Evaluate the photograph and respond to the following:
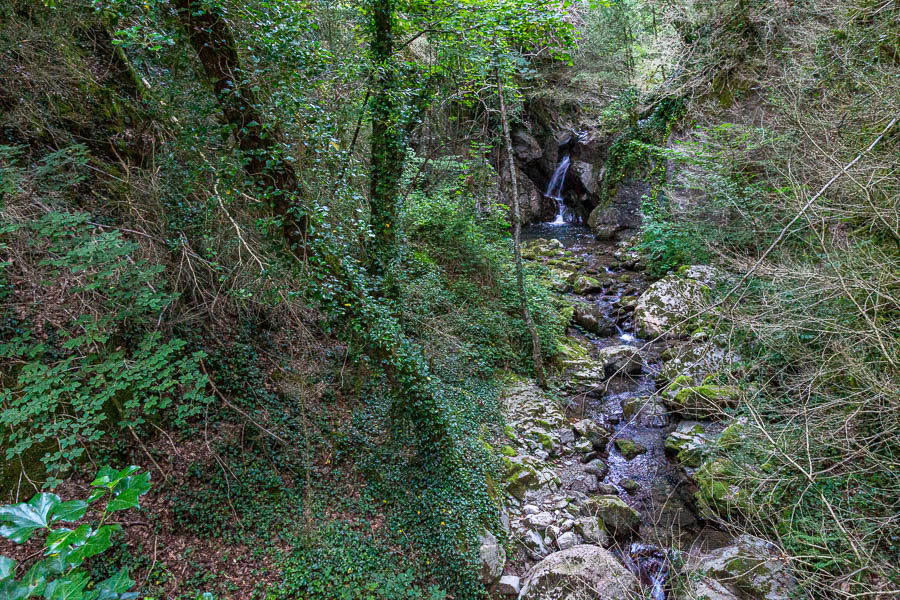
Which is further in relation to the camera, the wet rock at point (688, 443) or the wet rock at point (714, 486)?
the wet rock at point (688, 443)

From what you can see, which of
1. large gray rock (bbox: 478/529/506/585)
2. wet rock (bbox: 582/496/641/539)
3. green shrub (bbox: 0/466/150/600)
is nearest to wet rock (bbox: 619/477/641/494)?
wet rock (bbox: 582/496/641/539)

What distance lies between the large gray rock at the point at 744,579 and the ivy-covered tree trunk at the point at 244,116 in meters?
5.31

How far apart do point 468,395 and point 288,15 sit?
533cm

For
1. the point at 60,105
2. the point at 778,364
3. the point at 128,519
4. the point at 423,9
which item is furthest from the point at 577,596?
the point at 60,105

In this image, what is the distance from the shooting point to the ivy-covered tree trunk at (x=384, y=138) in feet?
15.3

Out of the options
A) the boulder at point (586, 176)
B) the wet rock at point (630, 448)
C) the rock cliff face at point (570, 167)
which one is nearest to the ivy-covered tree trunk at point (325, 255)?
the wet rock at point (630, 448)

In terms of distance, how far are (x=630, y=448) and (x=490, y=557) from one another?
3292 mm

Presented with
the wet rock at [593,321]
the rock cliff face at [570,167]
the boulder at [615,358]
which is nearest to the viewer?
the boulder at [615,358]

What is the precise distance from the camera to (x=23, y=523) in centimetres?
104

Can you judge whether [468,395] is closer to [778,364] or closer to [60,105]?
[778,364]

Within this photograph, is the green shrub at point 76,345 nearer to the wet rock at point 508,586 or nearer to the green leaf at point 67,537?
the green leaf at point 67,537

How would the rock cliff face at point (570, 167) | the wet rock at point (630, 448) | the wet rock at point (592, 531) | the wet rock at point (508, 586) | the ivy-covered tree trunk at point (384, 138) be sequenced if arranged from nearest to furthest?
the wet rock at point (508, 586)
the ivy-covered tree trunk at point (384, 138)
the wet rock at point (592, 531)
the wet rock at point (630, 448)
the rock cliff face at point (570, 167)

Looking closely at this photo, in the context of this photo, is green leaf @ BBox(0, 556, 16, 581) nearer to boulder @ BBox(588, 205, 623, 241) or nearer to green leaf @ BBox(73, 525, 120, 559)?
green leaf @ BBox(73, 525, 120, 559)

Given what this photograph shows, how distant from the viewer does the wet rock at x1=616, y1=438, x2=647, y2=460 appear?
21.3 feet
